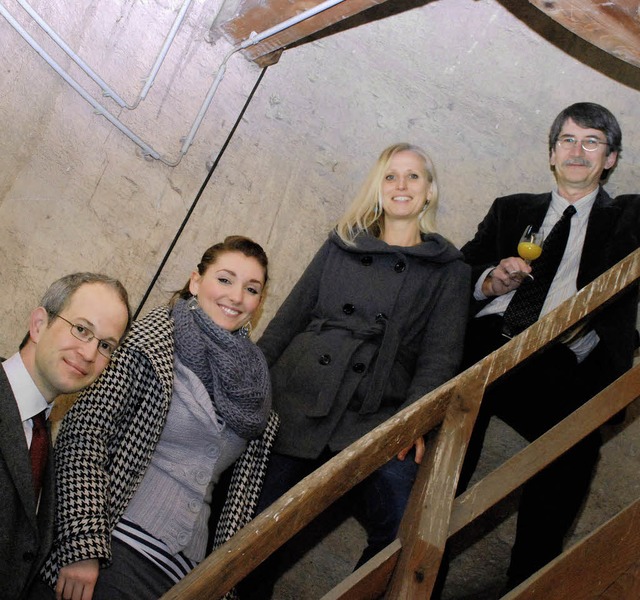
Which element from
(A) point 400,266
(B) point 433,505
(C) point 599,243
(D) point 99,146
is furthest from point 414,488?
(D) point 99,146

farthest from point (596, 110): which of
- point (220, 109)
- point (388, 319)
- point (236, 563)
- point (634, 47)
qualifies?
point (236, 563)

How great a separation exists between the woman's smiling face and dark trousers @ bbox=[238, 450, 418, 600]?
1.58ft

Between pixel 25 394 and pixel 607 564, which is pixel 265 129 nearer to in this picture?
pixel 25 394

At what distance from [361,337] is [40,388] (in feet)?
3.67

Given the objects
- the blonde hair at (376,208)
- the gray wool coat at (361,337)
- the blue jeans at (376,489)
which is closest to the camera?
the blue jeans at (376,489)

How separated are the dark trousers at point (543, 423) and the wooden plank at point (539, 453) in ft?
1.14

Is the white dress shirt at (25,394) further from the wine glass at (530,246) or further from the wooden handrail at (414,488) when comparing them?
the wine glass at (530,246)

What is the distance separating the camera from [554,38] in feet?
13.7

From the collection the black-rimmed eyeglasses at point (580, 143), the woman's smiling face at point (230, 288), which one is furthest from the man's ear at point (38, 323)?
the black-rimmed eyeglasses at point (580, 143)

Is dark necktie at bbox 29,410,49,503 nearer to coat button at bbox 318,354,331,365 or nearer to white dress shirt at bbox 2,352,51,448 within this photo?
white dress shirt at bbox 2,352,51,448

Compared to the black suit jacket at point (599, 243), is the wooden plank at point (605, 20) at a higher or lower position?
higher

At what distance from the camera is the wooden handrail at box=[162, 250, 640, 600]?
1982 mm

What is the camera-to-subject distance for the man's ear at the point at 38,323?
7.99 ft

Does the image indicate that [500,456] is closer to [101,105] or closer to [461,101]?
[461,101]
